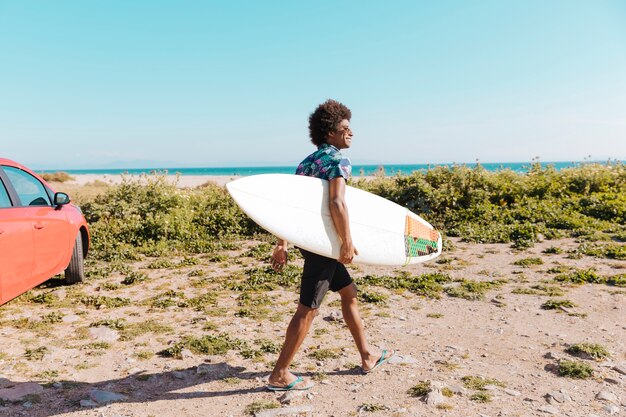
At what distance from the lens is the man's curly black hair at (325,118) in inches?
A: 148

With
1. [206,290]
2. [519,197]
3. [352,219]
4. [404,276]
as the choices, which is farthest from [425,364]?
[519,197]

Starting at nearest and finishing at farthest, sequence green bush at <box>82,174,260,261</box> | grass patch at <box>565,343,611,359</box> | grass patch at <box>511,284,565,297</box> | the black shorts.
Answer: the black shorts
grass patch at <box>565,343,611,359</box>
grass patch at <box>511,284,565,297</box>
green bush at <box>82,174,260,261</box>

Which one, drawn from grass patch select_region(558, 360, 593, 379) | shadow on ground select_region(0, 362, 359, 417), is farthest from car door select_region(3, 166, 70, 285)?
grass patch select_region(558, 360, 593, 379)

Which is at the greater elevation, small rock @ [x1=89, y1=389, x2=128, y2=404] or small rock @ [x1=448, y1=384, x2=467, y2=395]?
small rock @ [x1=448, y1=384, x2=467, y2=395]

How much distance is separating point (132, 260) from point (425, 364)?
5983 mm

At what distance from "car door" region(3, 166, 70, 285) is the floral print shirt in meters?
3.26

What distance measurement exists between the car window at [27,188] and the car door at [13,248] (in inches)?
10.9

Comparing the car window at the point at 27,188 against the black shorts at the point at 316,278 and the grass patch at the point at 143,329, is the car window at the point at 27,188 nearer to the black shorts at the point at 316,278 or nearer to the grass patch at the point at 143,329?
the grass patch at the point at 143,329

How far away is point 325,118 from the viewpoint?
3.77 meters

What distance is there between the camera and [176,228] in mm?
10062

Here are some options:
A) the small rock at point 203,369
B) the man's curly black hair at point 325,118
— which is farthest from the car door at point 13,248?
the man's curly black hair at point 325,118

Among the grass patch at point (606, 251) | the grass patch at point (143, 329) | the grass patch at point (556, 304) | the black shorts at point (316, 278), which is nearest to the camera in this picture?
the black shorts at point (316, 278)

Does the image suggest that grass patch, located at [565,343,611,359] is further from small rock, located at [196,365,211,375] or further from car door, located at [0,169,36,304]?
car door, located at [0,169,36,304]

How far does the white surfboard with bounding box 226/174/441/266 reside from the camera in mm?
3689
